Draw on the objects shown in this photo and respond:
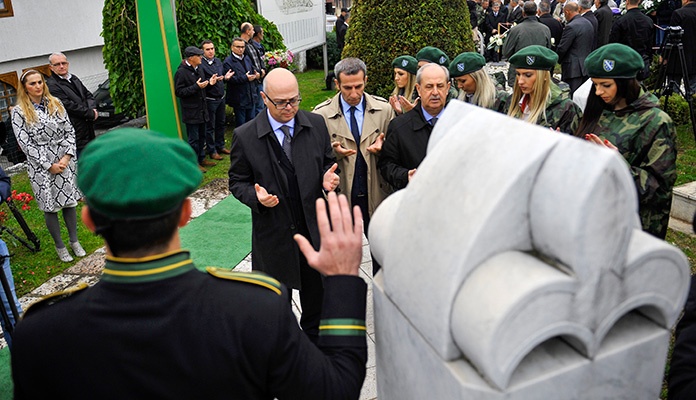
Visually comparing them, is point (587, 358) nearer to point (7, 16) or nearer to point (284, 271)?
point (284, 271)

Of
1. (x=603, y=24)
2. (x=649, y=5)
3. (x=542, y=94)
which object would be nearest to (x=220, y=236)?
(x=542, y=94)

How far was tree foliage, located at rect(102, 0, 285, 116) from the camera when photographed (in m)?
10.3

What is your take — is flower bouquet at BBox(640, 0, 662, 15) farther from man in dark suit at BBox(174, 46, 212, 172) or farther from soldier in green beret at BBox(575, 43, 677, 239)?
soldier in green beret at BBox(575, 43, 677, 239)

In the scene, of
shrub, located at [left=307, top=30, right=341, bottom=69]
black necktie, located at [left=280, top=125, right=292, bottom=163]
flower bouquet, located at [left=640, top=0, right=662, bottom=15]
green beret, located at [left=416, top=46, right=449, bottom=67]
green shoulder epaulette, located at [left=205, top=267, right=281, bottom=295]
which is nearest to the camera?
green shoulder epaulette, located at [left=205, top=267, right=281, bottom=295]

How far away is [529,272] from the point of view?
1.41m

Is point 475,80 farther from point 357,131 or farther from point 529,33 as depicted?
point 529,33

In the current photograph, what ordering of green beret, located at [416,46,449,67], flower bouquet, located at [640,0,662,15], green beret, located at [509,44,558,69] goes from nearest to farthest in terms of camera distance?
green beret, located at [509,44,558,69]
green beret, located at [416,46,449,67]
flower bouquet, located at [640,0,662,15]

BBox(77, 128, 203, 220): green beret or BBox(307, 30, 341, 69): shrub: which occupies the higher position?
BBox(77, 128, 203, 220): green beret

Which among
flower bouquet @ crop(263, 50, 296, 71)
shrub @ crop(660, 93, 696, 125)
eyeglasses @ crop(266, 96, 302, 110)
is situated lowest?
shrub @ crop(660, 93, 696, 125)

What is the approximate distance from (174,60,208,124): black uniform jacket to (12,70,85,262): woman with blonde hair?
3105 millimetres

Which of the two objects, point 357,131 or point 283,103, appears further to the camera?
point 357,131

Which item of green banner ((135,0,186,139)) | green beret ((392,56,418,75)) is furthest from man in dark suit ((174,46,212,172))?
green beret ((392,56,418,75))

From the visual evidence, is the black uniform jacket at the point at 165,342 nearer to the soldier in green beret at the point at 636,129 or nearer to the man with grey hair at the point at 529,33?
the soldier in green beret at the point at 636,129

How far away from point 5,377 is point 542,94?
4.42m
